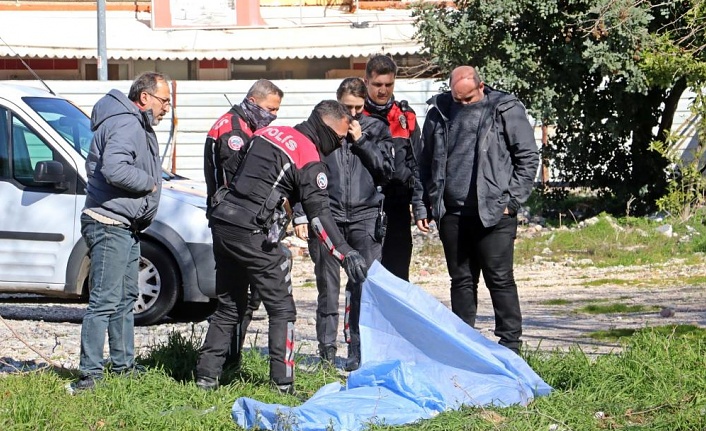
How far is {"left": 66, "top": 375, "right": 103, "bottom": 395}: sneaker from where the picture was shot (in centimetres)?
602

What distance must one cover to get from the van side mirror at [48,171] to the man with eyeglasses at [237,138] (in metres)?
2.57

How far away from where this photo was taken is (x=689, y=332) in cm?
784

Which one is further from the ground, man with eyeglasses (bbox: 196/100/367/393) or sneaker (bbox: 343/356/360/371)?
man with eyeglasses (bbox: 196/100/367/393)

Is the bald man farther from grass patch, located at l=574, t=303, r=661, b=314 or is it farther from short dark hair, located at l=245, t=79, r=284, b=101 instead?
grass patch, located at l=574, t=303, r=661, b=314

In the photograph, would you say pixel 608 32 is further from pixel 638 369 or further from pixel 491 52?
pixel 638 369

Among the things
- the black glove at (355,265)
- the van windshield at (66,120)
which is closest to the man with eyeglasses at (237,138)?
the black glove at (355,265)

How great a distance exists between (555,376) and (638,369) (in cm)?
48

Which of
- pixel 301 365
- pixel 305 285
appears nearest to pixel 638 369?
pixel 301 365

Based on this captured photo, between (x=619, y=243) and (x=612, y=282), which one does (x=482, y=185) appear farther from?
(x=619, y=243)

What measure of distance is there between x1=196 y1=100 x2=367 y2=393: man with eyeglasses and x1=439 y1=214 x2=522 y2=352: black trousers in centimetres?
101

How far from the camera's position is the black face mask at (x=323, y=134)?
6.03 meters

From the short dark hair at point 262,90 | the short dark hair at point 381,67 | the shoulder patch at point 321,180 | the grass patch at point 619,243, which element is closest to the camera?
the shoulder patch at point 321,180

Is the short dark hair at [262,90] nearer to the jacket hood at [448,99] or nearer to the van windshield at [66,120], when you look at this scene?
the jacket hood at [448,99]

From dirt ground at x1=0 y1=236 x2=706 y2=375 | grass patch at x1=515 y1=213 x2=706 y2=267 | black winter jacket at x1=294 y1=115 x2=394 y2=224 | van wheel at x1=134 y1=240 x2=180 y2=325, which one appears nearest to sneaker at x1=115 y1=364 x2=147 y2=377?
dirt ground at x1=0 y1=236 x2=706 y2=375
